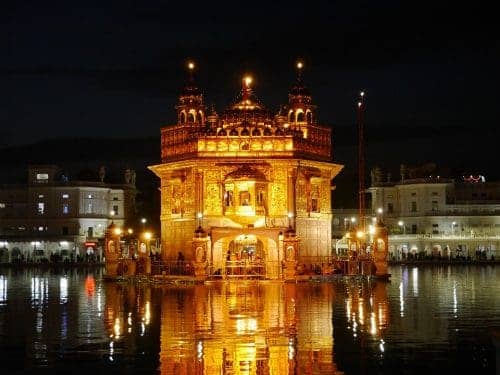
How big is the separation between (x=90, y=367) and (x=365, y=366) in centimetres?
522

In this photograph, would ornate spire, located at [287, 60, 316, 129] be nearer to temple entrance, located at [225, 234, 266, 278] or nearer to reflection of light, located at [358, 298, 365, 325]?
temple entrance, located at [225, 234, 266, 278]

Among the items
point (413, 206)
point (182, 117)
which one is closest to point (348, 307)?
point (182, 117)

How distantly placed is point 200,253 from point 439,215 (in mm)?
60748

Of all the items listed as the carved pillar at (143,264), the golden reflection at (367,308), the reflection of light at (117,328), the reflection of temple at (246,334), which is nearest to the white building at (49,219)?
the carved pillar at (143,264)

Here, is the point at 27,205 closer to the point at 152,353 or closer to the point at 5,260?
the point at 5,260

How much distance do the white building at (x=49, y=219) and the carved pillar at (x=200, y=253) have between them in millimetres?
56032

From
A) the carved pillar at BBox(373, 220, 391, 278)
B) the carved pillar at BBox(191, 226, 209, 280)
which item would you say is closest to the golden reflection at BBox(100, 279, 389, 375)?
the carved pillar at BBox(191, 226, 209, 280)

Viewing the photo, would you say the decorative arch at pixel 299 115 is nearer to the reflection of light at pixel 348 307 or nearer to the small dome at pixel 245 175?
the small dome at pixel 245 175

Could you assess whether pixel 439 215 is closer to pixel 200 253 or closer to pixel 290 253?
pixel 290 253

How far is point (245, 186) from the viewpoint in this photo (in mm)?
57812

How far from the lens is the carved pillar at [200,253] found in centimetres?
5238

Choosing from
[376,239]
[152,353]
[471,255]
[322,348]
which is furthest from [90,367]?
[471,255]

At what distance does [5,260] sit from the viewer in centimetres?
10725

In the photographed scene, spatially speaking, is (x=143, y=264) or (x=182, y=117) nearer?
(x=143, y=264)
